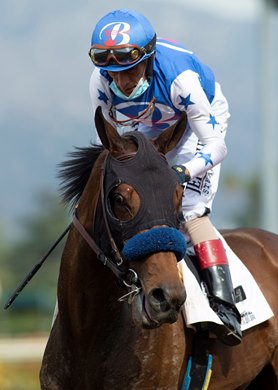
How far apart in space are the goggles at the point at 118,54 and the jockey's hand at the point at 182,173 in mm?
674

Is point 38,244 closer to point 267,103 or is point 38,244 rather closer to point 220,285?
point 267,103

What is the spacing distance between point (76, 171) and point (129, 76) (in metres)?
0.66

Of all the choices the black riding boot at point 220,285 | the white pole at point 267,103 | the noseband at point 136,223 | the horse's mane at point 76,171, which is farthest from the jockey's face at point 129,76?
the white pole at point 267,103

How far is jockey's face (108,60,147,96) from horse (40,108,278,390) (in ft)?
1.38

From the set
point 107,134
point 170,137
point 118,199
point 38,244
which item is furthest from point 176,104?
point 38,244

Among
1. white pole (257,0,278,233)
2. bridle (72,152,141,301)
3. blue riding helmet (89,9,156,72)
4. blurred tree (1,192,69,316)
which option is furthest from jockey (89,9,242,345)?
blurred tree (1,192,69,316)

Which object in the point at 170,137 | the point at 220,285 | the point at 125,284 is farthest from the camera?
the point at 220,285

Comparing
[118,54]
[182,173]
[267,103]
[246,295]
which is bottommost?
[267,103]

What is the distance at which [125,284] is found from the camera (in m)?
5.38

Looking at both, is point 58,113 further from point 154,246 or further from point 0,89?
point 154,246

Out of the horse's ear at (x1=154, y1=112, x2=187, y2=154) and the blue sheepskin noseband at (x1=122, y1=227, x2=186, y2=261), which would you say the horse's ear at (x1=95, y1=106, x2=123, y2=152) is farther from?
the blue sheepskin noseband at (x1=122, y1=227, x2=186, y2=261)

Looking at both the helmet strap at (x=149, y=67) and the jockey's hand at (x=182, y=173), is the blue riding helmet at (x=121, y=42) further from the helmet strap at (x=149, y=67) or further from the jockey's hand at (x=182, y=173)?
the jockey's hand at (x=182, y=173)

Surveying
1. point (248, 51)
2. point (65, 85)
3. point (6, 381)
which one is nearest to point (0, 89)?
point (65, 85)

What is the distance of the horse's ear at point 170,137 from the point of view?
18.6 feet
